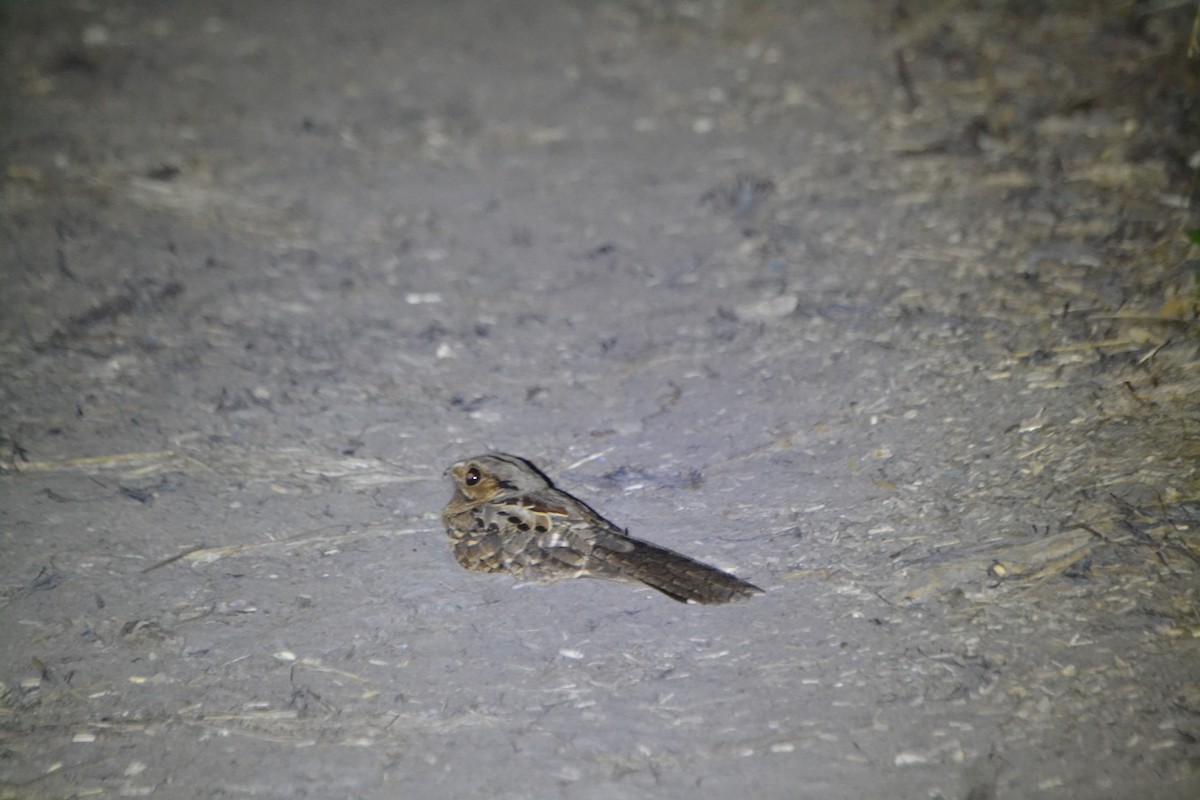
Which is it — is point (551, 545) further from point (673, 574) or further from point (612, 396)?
point (612, 396)

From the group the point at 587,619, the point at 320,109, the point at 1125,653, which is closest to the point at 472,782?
the point at 587,619

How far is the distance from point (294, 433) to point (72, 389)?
890mm

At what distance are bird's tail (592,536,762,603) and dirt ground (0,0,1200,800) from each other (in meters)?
0.05

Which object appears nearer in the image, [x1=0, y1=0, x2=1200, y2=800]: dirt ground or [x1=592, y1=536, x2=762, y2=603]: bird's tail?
[x1=0, y1=0, x2=1200, y2=800]: dirt ground

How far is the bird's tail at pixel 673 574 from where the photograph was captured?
2.96m

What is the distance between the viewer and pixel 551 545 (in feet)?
10.2

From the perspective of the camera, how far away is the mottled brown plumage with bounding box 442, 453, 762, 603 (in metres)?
3.00

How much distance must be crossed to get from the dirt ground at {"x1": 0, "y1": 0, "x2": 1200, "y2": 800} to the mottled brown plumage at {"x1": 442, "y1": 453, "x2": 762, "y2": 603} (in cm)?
6

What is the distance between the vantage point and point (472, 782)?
2.53m

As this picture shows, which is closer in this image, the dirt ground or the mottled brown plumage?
the dirt ground

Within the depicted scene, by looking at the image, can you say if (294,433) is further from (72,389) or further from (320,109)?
(320,109)

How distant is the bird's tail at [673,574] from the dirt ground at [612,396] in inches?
1.9

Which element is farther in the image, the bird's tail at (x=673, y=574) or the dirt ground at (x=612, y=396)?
the bird's tail at (x=673, y=574)

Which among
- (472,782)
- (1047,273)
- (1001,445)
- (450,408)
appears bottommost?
(472,782)
